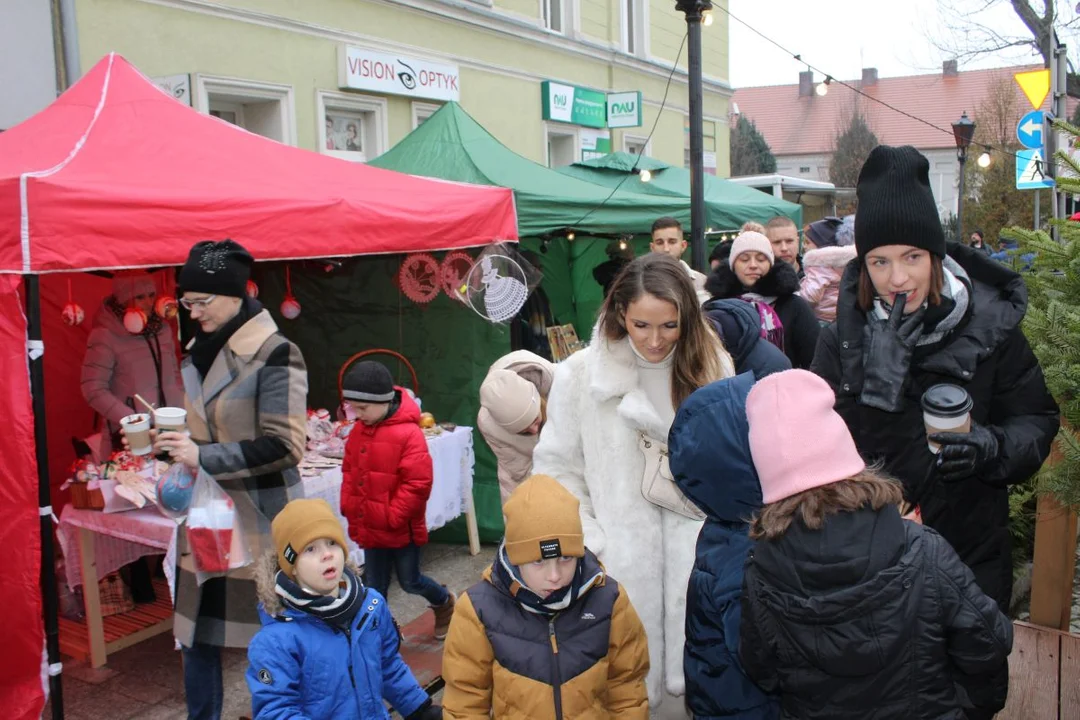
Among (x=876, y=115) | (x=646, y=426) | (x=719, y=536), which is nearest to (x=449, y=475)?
(x=646, y=426)

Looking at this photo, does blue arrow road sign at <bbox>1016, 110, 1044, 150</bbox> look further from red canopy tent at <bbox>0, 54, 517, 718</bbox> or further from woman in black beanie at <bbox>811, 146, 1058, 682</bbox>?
woman in black beanie at <bbox>811, 146, 1058, 682</bbox>

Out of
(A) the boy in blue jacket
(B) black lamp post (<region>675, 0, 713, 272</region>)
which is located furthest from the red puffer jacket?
(B) black lamp post (<region>675, 0, 713, 272</region>)

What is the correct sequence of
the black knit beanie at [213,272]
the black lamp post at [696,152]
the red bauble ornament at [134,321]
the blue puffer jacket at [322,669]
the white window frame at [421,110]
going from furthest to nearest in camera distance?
the white window frame at [421,110] < the black lamp post at [696,152] < the red bauble ornament at [134,321] < the black knit beanie at [213,272] < the blue puffer jacket at [322,669]

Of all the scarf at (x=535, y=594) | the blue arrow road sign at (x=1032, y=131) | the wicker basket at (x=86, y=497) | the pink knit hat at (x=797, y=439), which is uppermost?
the blue arrow road sign at (x=1032, y=131)

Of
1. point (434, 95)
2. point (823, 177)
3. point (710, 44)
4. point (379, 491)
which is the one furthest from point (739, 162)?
point (379, 491)

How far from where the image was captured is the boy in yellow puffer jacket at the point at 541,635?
2428mm

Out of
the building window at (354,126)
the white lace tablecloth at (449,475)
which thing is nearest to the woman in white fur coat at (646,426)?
the white lace tablecloth at (449,475)

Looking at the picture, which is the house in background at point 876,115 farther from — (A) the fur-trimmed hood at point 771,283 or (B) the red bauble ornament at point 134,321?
(B) the red bauble ornament at point 134,321

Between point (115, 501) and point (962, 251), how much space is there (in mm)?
4081

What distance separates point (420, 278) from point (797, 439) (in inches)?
189

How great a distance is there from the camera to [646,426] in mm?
2713

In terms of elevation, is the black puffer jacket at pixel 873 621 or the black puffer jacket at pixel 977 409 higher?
the black puffer jacket at pixel 977 409

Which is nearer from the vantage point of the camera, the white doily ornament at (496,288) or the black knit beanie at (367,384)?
the black knit beanie at (367,384)

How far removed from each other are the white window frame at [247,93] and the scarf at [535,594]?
7.29 m
